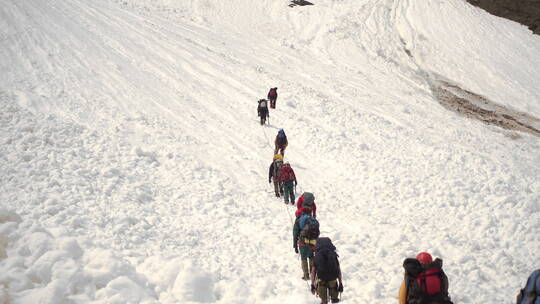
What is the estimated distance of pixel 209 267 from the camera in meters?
7.30

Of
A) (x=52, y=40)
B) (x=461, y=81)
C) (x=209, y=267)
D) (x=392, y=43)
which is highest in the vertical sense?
(x=392, y=43)

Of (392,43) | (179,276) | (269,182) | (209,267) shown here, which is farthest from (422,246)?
(392,43)

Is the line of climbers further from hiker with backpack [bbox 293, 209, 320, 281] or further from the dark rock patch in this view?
the dark rock patch

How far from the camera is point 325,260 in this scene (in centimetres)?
575

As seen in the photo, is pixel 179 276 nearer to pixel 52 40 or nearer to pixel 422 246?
pixel 422 246

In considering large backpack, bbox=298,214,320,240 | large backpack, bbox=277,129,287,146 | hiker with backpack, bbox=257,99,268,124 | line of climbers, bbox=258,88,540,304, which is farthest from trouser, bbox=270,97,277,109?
large backpack, bbox=298,214,320,240

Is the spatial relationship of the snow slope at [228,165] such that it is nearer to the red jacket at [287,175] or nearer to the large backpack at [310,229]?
the red jacket at [287,175]

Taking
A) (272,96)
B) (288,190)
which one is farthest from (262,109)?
(288,190)

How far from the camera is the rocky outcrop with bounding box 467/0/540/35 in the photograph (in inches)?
1371

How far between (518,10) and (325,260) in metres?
43.1

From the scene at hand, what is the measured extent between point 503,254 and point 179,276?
855 cm

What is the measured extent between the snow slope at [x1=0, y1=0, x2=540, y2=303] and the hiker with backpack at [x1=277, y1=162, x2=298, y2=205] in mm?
473

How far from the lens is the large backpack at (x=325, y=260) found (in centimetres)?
574

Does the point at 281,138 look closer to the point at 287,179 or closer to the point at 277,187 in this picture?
the point at 277,187
